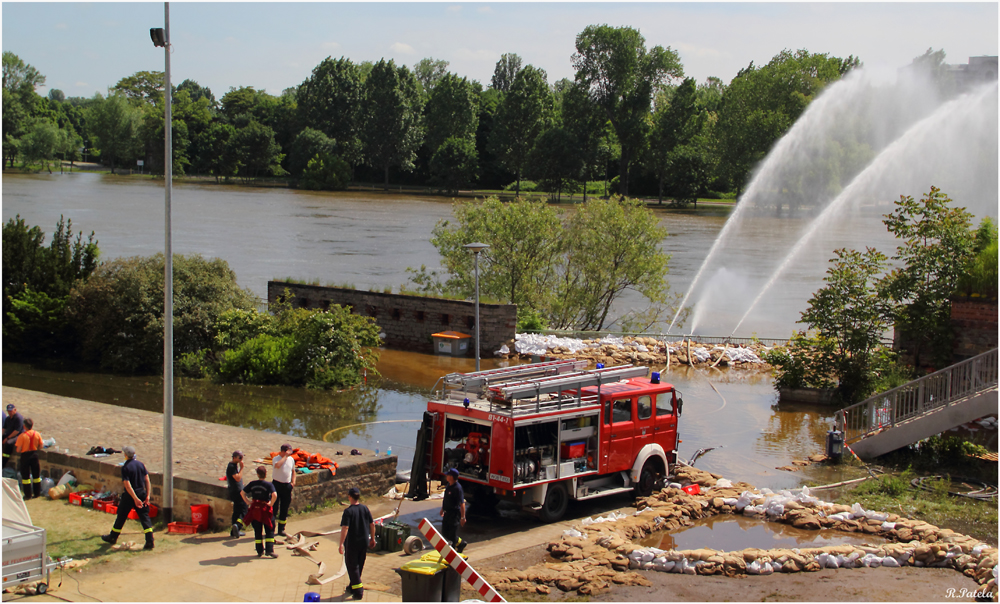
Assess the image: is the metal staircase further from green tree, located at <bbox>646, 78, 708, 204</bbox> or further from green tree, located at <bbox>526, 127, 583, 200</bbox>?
green tree, located at <bbox>526, 127, 583, 200</bbox>

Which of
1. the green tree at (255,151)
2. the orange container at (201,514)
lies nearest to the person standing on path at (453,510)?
the orange container at (201,514)

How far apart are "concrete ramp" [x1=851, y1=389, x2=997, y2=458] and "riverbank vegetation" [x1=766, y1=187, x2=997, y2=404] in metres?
4.67

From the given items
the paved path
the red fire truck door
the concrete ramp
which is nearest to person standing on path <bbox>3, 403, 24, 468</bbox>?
the paved path

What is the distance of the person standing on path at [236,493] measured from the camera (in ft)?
42.2

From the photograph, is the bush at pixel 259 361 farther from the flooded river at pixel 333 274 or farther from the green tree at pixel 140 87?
the green tree at pixel 140 87

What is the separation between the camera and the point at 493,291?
1513 inches

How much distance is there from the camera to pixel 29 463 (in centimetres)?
1486

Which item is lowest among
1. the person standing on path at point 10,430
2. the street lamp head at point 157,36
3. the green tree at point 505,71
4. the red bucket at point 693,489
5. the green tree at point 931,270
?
the red bucket at point 693,489

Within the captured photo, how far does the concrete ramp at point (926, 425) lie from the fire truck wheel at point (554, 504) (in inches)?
328

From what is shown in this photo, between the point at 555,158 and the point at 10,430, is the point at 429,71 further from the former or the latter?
the point at 10,430

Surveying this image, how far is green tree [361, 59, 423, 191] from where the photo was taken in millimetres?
122188

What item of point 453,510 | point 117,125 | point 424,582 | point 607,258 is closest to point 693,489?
point 453,510

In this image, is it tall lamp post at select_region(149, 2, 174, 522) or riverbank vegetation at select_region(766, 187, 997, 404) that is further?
riverbank vegetation at select_region(766, 187, 997, 404)

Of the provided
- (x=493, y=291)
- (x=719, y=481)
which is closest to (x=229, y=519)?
(x=719, y=481)
